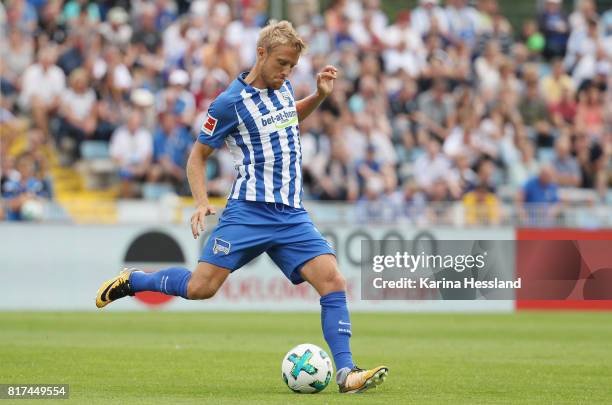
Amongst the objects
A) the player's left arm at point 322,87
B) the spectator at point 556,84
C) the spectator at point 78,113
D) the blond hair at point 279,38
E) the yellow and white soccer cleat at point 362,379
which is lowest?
the yellow and white soccer cleat at point 362,379

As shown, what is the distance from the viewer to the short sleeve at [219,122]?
9.08 meters

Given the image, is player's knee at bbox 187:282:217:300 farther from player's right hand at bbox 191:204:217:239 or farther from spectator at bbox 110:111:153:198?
spectator at bbox 110:111:153:198

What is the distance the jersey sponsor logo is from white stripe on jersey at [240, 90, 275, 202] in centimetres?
6

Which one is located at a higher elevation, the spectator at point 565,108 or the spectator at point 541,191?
the spectator at point 565,108

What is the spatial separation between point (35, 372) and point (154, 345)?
3.02 m

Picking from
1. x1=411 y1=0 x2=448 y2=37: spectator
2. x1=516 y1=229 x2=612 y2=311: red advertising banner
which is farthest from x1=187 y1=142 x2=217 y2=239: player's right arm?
x1=411 y1=0 x2=448 y2=37: spectator

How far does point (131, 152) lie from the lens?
21.0 metres

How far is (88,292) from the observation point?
63.2 feet

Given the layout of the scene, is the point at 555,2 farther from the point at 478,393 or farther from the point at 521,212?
the point at 478,393

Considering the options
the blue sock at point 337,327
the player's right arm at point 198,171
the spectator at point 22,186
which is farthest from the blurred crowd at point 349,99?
the blue sock at point 337,327

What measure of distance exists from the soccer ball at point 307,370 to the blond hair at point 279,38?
7.40 ft

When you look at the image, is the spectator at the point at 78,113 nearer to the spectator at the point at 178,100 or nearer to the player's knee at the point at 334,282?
the spectator at the point at 178,100

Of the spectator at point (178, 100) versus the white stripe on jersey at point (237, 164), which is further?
Answer: the spectator at point (178, 100)

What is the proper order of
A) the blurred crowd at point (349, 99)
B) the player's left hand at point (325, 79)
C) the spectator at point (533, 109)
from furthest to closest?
1. the spectator at point (533, 109)
2. the blurred crowd at point (349, 99)
3. the player's left hand at point (325, 79)
